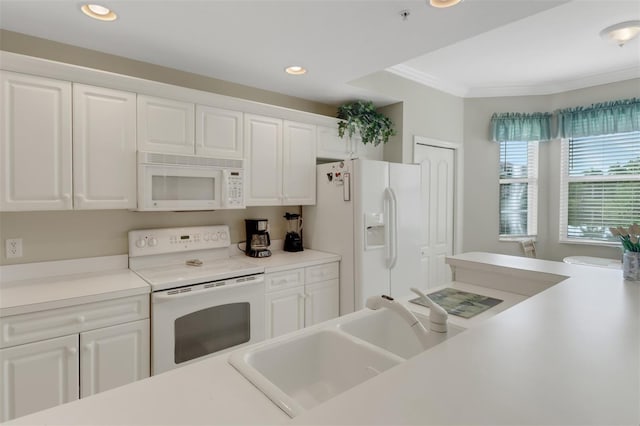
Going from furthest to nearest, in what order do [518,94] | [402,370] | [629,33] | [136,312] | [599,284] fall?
[518,94] < [629,33] < [136,312] < [599,284] < [402,370]

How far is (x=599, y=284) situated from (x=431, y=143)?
8.50 feet

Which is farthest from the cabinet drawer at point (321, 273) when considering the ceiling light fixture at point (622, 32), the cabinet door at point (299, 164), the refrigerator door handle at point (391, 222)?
the ceiling light fixture at point (622, 32)

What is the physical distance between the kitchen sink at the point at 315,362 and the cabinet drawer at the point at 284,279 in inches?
51.6

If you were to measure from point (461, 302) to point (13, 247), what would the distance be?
105 inches

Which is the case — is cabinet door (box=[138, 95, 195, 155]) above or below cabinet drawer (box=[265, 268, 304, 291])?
above

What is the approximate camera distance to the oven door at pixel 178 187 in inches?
89.4

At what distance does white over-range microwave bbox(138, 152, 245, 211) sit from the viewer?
2.27 meters

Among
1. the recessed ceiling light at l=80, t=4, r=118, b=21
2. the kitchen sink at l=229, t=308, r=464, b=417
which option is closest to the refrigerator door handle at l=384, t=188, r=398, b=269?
the kitchen sink at l=229, t=308, r=464, b=417

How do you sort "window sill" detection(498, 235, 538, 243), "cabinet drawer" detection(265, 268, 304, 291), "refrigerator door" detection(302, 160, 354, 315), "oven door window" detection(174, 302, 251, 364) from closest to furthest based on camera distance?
"oven door window" detection(174, 302, 251, 364) → "cabinet drawer" detection(265, 268, 304, 291) → "refrigerator door" detection(302, 160, 354, 315) → "window sill" detection(498, 235, 538, 243)

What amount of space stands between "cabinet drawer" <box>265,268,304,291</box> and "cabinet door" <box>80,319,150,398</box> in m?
0.86

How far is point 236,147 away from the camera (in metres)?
2.73

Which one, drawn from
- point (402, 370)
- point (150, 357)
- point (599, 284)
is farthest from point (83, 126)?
point (599, 284)

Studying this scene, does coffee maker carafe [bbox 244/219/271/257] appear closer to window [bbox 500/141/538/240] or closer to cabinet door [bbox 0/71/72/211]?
cabinet door [bbox 0/71/72/211]

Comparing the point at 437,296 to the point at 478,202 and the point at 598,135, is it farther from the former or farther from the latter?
the point at 598,135
